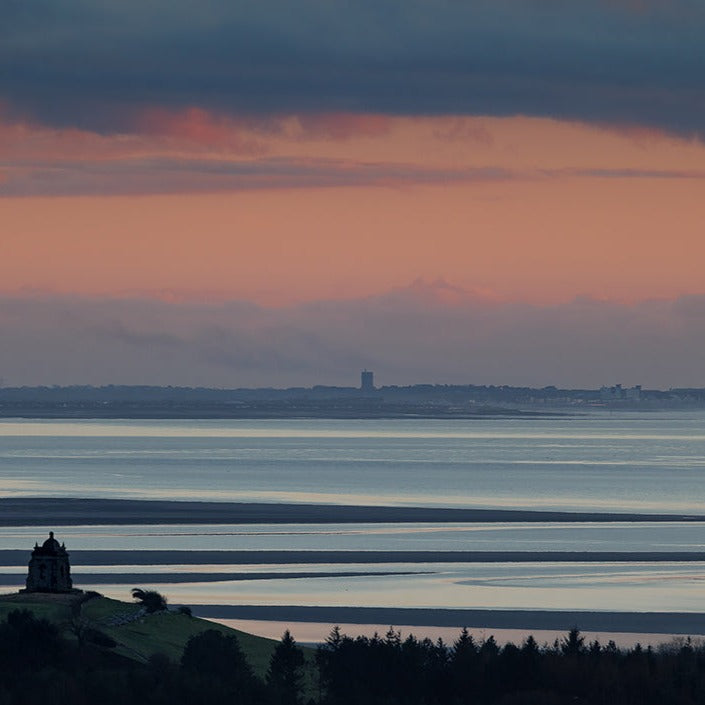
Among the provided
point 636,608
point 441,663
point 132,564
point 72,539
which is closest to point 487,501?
point 72,539

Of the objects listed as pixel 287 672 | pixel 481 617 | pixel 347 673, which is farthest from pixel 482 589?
pixel 287 672

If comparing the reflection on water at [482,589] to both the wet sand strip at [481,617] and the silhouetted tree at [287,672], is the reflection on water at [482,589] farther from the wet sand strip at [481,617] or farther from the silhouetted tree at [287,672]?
the silhouetted tree at [287,672]

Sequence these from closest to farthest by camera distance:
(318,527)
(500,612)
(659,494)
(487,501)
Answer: (500,612)
(318,527)
(487,501)
(659,494)

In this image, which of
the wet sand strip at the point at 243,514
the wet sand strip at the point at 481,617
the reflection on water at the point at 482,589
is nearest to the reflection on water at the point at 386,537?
the wet sand strip at the point at 243,514

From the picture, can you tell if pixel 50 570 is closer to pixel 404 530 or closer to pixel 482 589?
pixel 482 589

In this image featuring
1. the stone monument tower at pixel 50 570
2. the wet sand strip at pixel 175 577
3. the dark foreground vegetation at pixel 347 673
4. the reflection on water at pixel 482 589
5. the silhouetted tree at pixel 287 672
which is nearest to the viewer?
the dark foreground vegetation at pixel 347 673

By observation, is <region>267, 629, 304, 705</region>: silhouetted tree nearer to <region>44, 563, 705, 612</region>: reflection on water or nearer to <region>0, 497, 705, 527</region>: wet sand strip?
<region>44, 563, 705, 612</region>: reflection on water

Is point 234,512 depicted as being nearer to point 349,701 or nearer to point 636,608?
point 636,608
